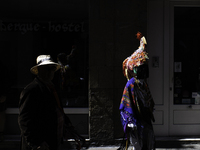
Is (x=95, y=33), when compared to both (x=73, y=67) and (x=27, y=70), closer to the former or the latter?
(x=73, y=67)

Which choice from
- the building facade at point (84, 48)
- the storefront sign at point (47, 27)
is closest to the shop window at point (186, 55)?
the building facade at point (84, 48)

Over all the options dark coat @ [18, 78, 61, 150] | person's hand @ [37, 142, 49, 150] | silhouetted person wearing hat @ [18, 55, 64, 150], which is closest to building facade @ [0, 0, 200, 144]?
silhouetted person wearing hat @ [18, 55, 64, 150]

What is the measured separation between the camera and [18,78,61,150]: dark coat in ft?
9.29

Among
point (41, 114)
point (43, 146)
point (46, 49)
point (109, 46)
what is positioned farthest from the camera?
point (46, 49)

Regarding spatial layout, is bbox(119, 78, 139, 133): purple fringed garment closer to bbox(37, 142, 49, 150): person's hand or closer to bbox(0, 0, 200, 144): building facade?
bbox(37, 142, 49, 150): person's hand

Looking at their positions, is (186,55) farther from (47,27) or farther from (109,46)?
(47,27)

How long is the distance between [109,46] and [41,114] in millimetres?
2955

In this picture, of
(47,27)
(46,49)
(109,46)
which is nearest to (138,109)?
(109,46)

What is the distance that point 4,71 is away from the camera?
5.83 meters

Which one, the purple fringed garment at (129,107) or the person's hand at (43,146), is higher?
the purple fringed garment at (129,107)

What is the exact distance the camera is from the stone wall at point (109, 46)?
5.59 meters

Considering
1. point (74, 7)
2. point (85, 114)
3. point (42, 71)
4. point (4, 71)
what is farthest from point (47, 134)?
point (74, 7)

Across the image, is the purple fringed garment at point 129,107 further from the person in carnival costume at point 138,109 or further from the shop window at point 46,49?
the shop window at point 46,49

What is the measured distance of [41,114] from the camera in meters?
2.96
